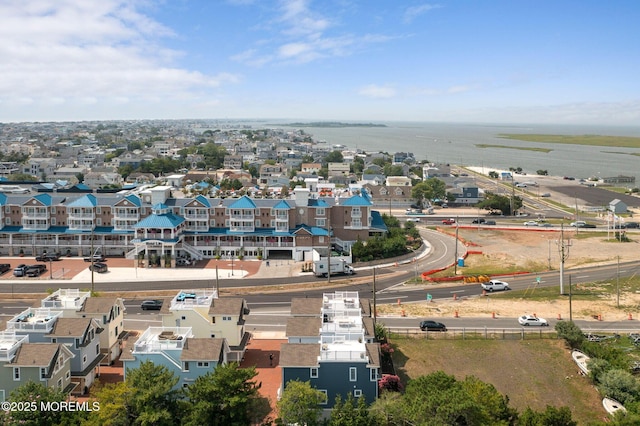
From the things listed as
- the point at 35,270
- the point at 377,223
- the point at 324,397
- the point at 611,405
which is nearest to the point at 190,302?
the point at 324,397

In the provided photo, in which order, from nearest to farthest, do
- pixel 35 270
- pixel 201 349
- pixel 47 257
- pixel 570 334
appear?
pixel 201 349, pixel 570 334, pixel 35 270, pixel 47 257

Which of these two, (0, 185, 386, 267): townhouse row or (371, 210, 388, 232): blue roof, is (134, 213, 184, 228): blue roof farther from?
(371, 210, 388, 232): blue roof

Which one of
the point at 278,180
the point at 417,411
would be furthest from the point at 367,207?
the point at 278,180

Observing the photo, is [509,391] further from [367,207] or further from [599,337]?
[367,207]

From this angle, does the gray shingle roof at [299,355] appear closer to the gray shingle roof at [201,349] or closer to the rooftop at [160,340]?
the gray shingle roof at [201,349]

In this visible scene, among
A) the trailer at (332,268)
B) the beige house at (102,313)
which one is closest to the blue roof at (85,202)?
the trailer at (332,268)

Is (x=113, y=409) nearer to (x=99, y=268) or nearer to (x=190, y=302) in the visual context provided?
(x=190, y=302)
